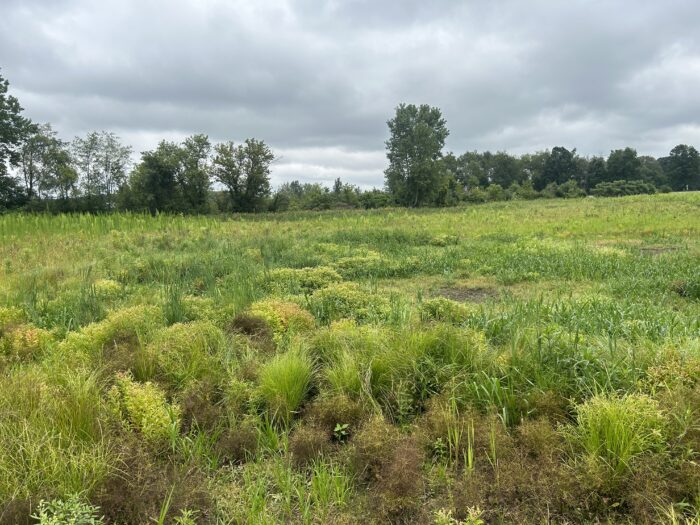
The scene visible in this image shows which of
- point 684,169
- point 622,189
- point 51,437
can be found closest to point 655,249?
point 51,437

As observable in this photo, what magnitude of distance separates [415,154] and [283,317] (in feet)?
153

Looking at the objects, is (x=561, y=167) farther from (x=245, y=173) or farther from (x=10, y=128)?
(x=10, y=128)

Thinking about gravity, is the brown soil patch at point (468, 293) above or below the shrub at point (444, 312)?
below

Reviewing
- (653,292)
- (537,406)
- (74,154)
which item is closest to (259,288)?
(537,406)

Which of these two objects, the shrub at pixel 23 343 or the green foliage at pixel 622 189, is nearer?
the shrub at pixel 23 343

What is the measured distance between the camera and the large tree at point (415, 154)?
47.9m

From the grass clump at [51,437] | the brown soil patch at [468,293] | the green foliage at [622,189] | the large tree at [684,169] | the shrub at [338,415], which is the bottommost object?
the brown soil patch at [468,293]

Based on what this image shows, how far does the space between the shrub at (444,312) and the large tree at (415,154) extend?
44460mm

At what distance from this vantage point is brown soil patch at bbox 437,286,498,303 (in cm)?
692

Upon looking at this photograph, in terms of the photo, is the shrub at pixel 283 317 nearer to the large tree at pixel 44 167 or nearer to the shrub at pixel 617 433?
the shrub at pixel 617 433

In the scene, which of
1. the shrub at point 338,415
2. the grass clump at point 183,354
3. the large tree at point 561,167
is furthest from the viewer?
the large tree at point 561,167

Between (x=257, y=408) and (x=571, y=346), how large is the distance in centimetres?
243

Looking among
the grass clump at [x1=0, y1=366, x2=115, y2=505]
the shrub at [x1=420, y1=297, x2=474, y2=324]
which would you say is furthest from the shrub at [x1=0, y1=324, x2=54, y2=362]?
the shrub at [x1=420, y1=297, x2=474, y2=324]

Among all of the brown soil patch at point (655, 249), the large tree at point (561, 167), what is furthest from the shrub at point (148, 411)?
the large tree at point (561, 167)
